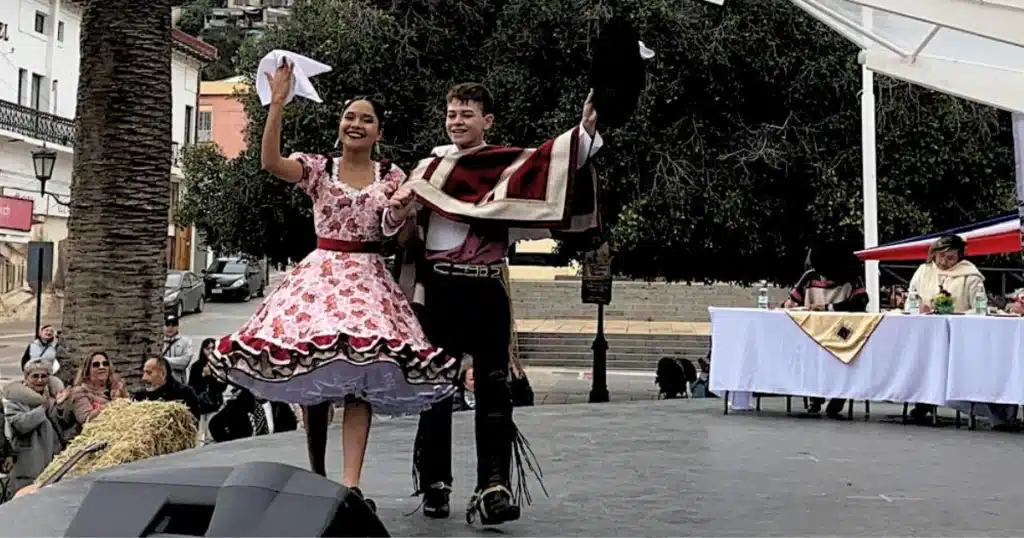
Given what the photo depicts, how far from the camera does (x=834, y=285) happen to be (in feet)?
30.1

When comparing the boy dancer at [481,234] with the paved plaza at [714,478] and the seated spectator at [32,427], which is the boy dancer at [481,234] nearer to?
the paved plaza at [714,478]

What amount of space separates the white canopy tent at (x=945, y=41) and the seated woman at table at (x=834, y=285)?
1.70 meters

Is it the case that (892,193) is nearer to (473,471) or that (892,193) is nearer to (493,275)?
(473,471)

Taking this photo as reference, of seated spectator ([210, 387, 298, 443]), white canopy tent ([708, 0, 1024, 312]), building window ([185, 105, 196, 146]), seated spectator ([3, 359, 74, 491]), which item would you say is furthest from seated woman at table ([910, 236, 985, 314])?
building window ([185, 105, 196, 146])

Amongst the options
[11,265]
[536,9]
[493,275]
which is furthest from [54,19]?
[493,275]

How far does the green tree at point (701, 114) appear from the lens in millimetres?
14406

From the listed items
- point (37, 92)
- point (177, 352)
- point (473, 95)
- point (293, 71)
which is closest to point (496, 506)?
point (473, 95)

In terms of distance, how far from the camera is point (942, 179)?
15305 millimetres

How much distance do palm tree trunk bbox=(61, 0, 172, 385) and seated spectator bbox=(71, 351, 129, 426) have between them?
0.16 metres

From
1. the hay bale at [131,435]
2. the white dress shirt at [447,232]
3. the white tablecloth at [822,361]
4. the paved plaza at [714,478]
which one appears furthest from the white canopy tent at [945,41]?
the hay bale at [131,435]

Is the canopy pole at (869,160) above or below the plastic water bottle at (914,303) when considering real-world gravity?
above

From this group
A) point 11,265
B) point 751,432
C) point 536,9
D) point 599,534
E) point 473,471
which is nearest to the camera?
point 599,534

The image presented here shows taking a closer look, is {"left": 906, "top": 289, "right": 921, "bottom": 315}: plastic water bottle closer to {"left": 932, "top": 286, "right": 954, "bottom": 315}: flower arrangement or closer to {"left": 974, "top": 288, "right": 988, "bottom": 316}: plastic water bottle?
{"left": 932, "top": 286, "right": 954, "bottom": 315}: flower arrangement

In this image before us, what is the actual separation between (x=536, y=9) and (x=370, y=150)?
10.9 m
